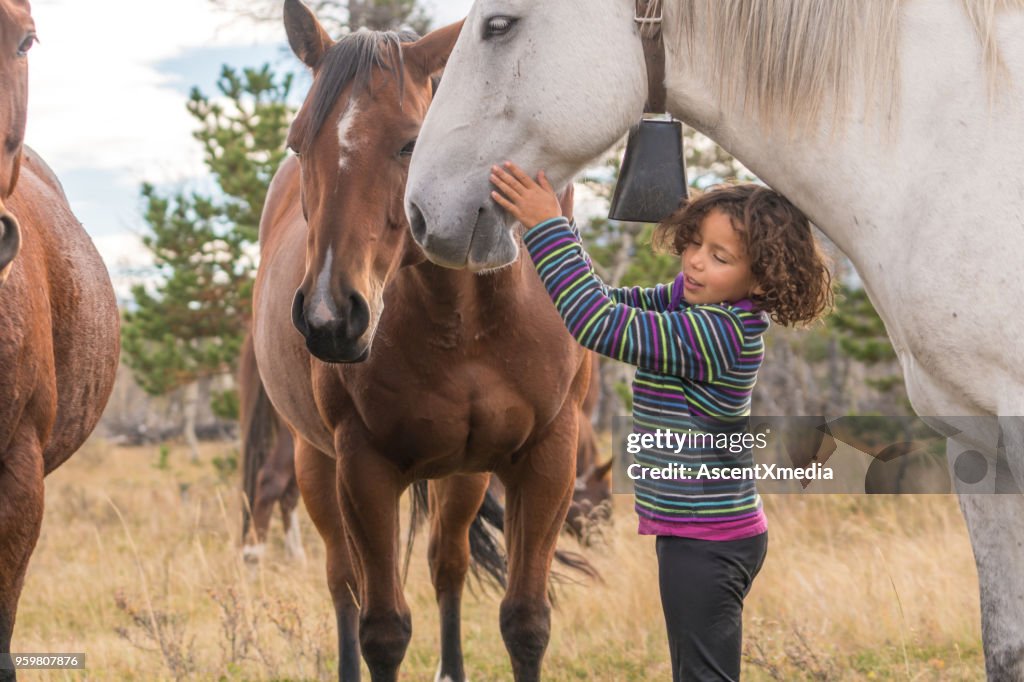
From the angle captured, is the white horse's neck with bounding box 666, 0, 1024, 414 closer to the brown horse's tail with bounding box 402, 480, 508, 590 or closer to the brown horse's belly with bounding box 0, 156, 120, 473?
the brown horse's belly with bounding box 0, 156, 120, 473

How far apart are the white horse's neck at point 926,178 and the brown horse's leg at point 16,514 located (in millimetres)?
2061

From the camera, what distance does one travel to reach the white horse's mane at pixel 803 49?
2.08 metres

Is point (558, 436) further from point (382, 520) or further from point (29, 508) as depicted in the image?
point (29, 508)

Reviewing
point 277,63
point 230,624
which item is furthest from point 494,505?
point 277,63

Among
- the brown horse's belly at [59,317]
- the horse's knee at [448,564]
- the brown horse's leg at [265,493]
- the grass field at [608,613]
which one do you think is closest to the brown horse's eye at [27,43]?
the brown horse's belly at [59,317]

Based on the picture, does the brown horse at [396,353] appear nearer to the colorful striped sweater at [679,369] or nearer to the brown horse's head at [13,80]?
the colorful striped sweater at [679,369]

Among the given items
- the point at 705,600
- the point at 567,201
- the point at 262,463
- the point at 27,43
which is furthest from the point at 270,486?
the point at 705,600

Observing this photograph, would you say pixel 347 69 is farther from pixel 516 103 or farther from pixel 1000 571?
pixel 1000 571

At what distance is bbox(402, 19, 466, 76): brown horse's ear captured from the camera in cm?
300

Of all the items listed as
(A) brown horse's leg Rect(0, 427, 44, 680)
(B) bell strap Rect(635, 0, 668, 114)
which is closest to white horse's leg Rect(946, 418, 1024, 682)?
(B) bell strap Rect(635, 0, 668, 114)

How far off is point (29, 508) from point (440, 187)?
1580 millimetres

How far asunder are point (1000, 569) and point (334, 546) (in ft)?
8.71

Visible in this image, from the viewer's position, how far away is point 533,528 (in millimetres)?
3350

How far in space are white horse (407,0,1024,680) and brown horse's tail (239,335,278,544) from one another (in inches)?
209
